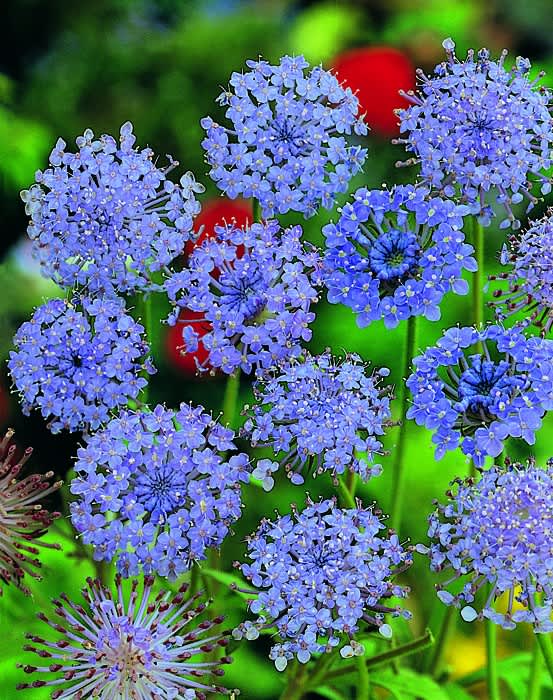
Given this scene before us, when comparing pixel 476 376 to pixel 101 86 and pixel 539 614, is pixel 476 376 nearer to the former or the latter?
pixel 539 614

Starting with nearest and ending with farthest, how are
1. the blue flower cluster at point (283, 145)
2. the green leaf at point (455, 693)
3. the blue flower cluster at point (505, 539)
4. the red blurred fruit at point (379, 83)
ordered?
the blue flower cluster at point (505, 539) → the blue flower cluster at point (283, 145) → the green leaf at point (455, 693) → the red blurred fruit at point (379, 83)

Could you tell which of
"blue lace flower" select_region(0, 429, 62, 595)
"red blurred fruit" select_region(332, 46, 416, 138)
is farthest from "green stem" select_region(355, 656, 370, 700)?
"red blurred fruit" select_region(332, 46, 416, 138)

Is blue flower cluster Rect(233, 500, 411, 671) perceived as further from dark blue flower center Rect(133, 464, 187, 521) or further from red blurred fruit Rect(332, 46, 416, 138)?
red blurred fruit Rect(332, 46, 416, 138)

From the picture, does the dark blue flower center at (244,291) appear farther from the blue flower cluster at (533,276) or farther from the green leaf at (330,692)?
the green leaf at (330,692)

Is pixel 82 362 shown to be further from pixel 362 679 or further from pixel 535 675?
pixel 535 675

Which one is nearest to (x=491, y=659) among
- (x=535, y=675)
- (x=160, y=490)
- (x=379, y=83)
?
(x=535, y=675)

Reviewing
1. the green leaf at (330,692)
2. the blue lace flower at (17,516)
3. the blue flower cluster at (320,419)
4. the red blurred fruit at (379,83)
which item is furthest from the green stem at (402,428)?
the red blurred fruit at (379,83)

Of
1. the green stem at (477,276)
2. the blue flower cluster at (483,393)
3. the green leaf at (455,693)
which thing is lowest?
the green leaf at (455,693)
